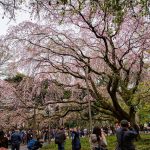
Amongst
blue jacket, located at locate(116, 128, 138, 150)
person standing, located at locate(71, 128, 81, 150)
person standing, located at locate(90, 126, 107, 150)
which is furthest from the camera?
person standing, located at locate(71, 128, 81, 150)

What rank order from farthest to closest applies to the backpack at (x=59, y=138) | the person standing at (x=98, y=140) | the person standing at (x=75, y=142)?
the backpack at (x=59, y=138)
the person standing at (x=75, y=142)
the person standing at (x=98, y=140)

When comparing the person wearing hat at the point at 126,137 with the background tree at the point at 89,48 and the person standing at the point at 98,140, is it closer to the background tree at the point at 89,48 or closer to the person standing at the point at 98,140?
the person standing at the point at 98,140

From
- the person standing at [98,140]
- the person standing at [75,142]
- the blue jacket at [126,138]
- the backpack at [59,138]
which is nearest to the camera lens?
the blue jacket at [126,138]

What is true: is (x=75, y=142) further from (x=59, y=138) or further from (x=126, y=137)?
(x=126, y=137)

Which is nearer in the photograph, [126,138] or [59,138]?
[126,138]

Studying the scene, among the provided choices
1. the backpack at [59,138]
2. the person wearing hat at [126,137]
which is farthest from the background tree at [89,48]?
the person wearing hat at [126,137]

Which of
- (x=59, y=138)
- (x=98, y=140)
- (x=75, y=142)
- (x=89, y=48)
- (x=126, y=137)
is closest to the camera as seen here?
(x=126, y=137)

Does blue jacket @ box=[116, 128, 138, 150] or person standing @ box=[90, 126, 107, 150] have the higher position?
person standing @ box=[90, 126, 107, 150]

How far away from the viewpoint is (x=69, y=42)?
28.6 meters

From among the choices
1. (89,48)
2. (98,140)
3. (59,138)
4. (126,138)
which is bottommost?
(126,138)

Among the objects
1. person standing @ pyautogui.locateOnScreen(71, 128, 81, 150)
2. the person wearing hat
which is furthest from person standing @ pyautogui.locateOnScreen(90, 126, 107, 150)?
person standing @ pyautogui.locateOnScreen(71, 128, 81, 150)

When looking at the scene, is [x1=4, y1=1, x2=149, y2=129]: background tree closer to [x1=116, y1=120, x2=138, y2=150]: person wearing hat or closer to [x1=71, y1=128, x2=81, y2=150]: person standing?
[x1=71, y1=128, x2=81, y2=150]: person standing

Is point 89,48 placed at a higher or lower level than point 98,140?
higher

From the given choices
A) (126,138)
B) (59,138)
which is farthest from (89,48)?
(126,138)
